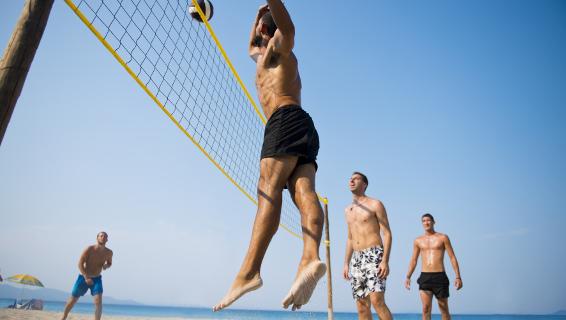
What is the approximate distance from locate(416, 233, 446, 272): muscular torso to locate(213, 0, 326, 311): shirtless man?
541 centimetres

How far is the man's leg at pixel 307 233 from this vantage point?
1.90m

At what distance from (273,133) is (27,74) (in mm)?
1290

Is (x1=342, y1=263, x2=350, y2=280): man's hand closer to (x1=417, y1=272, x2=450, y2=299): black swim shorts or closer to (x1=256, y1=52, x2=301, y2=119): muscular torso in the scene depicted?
(x1=417, y1=272, x2=450, y2=299): black swim shorts

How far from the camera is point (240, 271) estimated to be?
2.11m

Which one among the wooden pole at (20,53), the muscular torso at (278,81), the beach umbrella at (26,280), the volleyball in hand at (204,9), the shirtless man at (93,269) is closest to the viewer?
the wooden pole at (20,53)

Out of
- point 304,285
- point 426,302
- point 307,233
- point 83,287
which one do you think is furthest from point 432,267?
point 83,287

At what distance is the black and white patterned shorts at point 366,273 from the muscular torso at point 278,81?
124 inches

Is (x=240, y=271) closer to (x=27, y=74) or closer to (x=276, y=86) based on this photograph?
(x=276, y=86)

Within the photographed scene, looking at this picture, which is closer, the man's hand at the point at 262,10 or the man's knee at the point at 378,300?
the man's hand at the point at 262,10

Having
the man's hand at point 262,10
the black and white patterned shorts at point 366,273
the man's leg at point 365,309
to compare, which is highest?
the man's hand at point 262,10

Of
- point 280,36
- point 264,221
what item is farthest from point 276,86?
point 264,221

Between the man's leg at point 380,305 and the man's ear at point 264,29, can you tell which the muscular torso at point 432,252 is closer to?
the man's leg at point 380,305

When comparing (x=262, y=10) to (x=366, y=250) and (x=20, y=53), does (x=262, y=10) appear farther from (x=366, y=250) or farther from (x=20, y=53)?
(x=366, y=250)

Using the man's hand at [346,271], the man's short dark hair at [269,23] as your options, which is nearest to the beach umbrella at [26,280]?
the man's hand at [346,271]
